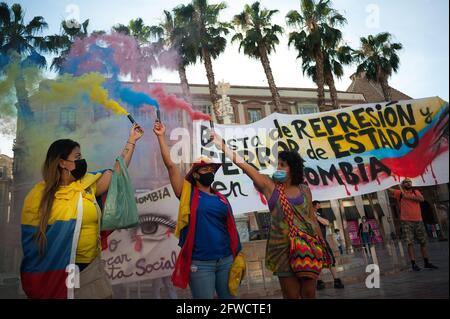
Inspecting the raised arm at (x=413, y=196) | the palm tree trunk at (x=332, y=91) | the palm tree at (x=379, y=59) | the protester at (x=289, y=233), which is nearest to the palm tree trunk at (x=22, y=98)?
the protester at (x=289, y=233)

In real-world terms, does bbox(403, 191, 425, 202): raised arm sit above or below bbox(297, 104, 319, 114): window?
below

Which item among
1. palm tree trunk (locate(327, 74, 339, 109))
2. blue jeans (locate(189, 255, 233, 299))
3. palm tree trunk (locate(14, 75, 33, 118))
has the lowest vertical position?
blue jeans (locate(189, 255, 233, 299))

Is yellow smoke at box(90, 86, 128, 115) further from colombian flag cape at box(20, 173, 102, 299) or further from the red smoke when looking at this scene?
colombian flag cape at box(20, 173, 102, 299)

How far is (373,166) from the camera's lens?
18.6 ft

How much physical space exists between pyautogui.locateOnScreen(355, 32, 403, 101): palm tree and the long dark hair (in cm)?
2077

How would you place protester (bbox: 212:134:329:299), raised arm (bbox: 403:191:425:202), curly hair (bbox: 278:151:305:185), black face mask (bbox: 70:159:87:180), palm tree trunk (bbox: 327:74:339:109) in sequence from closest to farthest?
protester (bbox: 212:134:329:299), curly hair (bbox: 278:151:305:185), black face mask (bbox: 70:159:87:180), raised arm (bbox: 403:191:425:202), palm tree trunk (bbox: 327:74:339:109)

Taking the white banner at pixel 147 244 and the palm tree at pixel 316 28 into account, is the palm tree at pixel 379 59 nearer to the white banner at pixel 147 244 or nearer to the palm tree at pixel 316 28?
the palm tree at pixel 316 28

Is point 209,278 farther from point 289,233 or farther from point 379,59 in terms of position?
point 379,59

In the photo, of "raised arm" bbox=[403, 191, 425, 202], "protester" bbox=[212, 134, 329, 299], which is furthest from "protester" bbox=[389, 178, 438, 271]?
"protester" bbox=[212, 134, 329, 299]

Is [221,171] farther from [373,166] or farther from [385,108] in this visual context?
[385,108]

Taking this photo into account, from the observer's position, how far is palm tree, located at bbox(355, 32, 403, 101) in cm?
2042

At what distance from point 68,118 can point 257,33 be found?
47.0ft

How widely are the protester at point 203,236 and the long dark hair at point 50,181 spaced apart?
116cm

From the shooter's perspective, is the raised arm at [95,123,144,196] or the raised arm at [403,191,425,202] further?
the raised arm at [403,191,425,202]
